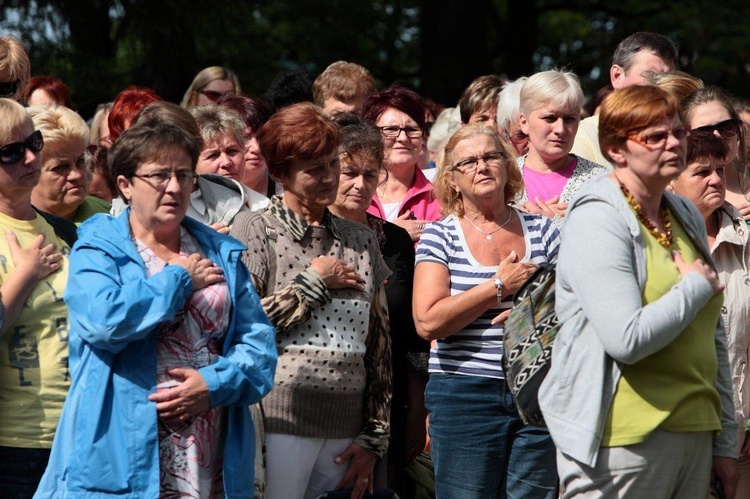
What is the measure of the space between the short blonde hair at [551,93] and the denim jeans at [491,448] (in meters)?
1.70

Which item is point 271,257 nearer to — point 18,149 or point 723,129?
point 18,149

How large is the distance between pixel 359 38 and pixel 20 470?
11545mm

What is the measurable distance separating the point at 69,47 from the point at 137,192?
26.9ft

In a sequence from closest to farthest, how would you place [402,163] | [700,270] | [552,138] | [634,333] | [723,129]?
[634,333], [700,270], [723,129], [552,138], [402,163]

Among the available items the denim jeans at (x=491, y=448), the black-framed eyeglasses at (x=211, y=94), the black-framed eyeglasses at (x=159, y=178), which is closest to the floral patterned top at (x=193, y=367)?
the black-framed eyeglasses at (x=159, y=178)

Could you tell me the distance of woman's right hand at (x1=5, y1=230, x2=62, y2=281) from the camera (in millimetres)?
3951

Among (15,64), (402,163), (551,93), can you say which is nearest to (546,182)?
(551,93)

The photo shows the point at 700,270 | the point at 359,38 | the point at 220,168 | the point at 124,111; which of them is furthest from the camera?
the point at 359,38

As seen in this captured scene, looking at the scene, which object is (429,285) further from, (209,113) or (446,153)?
(209,113)

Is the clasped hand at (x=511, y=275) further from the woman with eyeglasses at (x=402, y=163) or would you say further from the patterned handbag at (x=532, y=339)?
the woman with eyeglasses at (x=402, y=163)

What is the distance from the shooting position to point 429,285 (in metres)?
4.73

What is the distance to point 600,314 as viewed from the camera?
3414mm

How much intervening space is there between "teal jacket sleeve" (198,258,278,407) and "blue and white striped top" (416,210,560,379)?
1119 mm

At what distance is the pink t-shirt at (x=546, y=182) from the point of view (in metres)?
5.66
